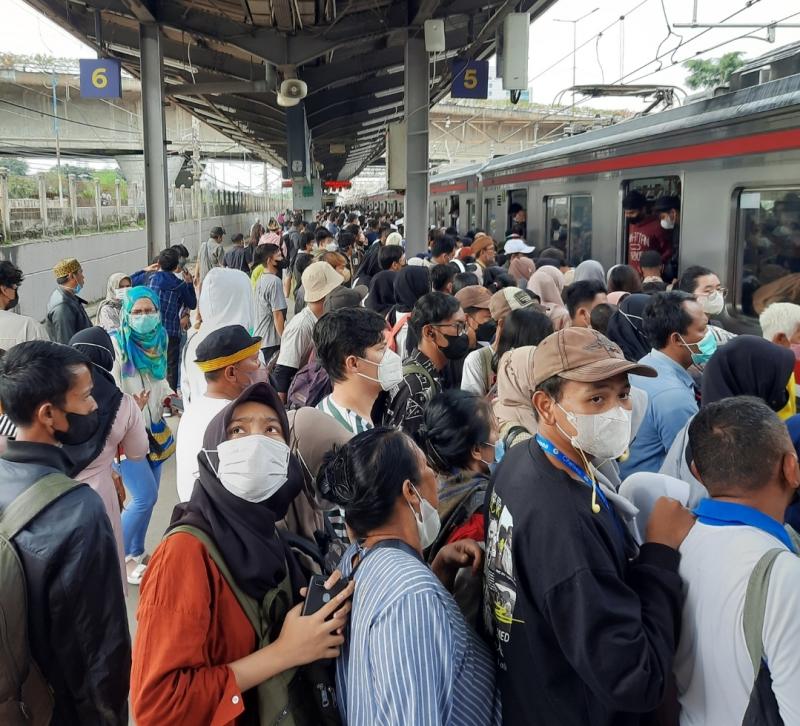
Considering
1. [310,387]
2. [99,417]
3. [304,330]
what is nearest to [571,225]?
[304,330]

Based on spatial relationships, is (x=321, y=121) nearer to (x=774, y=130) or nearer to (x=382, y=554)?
(x=774, y=130)

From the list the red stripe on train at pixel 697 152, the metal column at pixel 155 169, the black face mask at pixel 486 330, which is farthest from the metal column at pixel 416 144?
the black face mask at pixel 486 330

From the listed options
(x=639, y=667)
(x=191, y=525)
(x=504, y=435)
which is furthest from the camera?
(x=504, y=435)

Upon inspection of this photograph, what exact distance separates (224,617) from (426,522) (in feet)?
1.71

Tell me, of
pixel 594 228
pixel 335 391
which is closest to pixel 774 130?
pixel 594 228

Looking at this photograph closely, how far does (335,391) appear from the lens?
10.3 ft

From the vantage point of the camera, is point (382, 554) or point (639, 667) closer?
point (639, 667)

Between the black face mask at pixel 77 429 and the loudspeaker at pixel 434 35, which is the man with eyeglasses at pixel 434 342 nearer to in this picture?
the black face mask at pixel 77 429

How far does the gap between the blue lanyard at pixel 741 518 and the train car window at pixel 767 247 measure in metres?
4.10

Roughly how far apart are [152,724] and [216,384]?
1587 mm

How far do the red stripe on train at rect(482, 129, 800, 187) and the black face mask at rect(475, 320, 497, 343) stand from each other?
7.73 ft

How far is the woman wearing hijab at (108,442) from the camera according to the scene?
295cm

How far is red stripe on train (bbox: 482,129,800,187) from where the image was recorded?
5312 mm

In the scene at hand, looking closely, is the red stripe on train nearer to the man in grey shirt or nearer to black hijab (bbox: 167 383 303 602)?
the man in grey shirt
